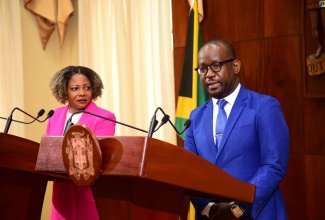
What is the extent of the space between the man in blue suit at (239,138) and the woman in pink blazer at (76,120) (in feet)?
2.96

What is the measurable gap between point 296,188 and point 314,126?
489 millimetres

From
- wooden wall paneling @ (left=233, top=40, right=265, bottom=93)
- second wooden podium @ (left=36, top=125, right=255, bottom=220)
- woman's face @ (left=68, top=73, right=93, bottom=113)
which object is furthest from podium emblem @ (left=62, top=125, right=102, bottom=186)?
wooden wall paneling @ (left=233, top=40, right=265, bottom=93)

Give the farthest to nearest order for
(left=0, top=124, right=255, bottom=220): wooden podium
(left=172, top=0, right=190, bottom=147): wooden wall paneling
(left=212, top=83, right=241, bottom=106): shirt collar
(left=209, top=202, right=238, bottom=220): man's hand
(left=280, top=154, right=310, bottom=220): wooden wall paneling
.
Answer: (left=172, top=0, right=190, bottom=147): wooden wall paneling → (left=280, top=154, right=310, bottom=220): wooden wall paneling → (left=212, top=83, right=241, bottom=106): shirt collar → (left=209, top=202, right=238, bottom=220): man's hand → (left=0, top=124, right=255, bottom=220): wooden podium

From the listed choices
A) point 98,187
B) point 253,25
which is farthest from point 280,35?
point 98,187

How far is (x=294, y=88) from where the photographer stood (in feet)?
12.8

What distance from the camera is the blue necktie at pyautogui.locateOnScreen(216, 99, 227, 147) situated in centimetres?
246

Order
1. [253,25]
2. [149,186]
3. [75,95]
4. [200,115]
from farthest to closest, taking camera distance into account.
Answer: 1. [253,25]
2. [75,95]
3. [200,115]
4. [149,186]

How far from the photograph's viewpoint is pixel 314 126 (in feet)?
12.4

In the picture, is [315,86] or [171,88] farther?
[171,88]

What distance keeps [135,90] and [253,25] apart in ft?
5.35

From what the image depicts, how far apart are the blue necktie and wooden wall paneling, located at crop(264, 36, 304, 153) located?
4.95ft

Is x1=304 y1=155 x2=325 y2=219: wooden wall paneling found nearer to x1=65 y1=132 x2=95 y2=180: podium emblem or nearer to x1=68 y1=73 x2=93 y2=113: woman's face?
x1=68 y1=73 x2=93 y2=113: woman's face

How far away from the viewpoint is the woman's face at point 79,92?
3.54 m

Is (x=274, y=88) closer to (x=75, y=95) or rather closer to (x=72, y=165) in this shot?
(x=75, y=95)
